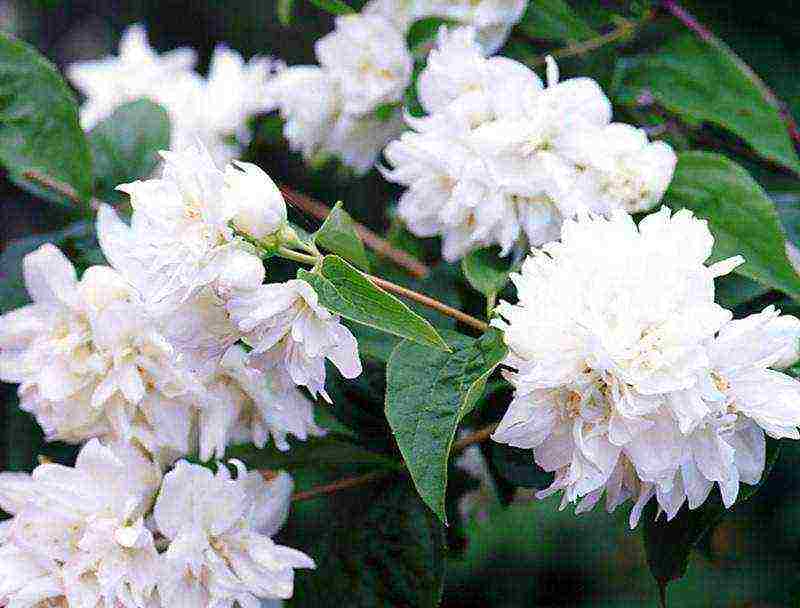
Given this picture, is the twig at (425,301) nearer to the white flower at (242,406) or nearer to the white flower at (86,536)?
the white flower at (242,406)

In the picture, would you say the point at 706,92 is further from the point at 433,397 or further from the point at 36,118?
the point at 36,118

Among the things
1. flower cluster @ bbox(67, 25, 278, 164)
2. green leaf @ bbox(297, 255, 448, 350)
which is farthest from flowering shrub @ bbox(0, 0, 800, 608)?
flower cluster @ bbox(67, 25, 278, 164)

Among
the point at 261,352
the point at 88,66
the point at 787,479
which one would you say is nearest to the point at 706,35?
the point at 261,352

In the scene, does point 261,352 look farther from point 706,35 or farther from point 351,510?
point 706,35

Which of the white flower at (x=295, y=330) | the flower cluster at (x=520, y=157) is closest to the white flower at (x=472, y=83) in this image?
the flower cluster at (x=520, y=157)

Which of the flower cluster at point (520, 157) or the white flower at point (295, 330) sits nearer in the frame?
the white flower at point (295, 330)

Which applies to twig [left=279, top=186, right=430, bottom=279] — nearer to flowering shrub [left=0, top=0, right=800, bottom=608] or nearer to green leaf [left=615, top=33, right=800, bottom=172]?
flowering shrub [left=0, top=0, right=800, bottom=608]
